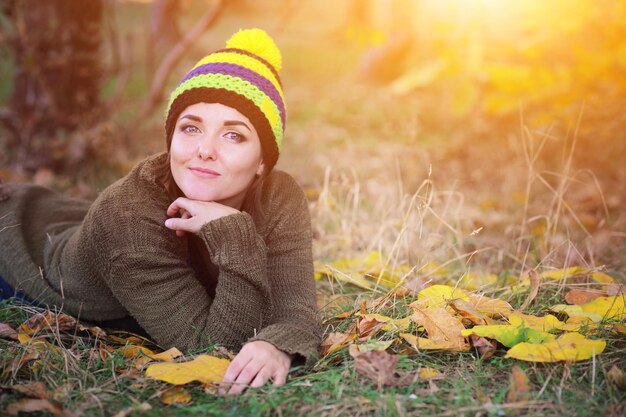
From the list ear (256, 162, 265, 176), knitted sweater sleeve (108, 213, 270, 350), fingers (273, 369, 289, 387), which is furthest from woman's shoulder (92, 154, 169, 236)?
fingers (273, 369, 289, 387)

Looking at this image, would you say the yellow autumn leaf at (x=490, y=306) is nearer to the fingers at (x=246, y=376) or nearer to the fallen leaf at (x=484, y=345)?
the fallen leaf at (x=484, y=345)

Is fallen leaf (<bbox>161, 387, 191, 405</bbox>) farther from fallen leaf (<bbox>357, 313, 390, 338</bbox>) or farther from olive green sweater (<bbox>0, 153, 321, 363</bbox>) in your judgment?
fallen leaf (<bbox>357, 313, 390, 338</bbox>)

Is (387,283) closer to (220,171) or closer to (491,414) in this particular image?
(220,171)

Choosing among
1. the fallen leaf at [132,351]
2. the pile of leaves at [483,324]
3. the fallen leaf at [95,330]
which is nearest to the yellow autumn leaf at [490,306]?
the pile of leaves at [483,324]

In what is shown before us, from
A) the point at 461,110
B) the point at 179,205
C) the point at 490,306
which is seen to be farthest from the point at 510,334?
the point at 461,110

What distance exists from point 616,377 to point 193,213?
139cm

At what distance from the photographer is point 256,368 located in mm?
1729

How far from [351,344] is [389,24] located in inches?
356

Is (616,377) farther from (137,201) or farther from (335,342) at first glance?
(137,201)

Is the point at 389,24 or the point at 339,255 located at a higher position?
the point at 389,24

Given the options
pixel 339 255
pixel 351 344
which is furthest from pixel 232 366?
pixel 339 255

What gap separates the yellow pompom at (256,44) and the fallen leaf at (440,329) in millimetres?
1130

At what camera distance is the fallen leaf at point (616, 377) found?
1.64m

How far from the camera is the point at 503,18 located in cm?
475
